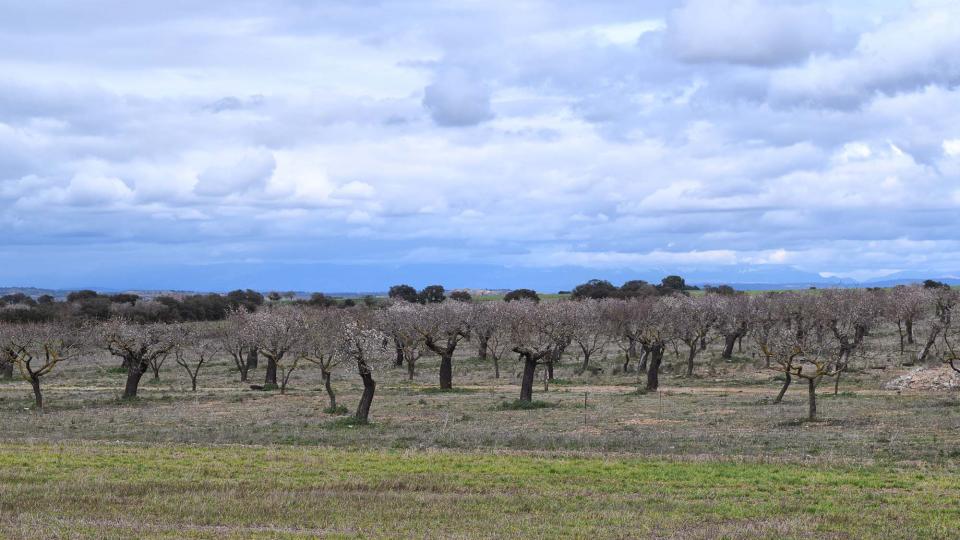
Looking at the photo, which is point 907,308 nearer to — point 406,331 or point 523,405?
point 406,331

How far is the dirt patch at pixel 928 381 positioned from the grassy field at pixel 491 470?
5828 millimetres

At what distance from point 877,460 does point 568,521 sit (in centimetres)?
1402

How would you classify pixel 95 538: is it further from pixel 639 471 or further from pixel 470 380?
pixel 470 380

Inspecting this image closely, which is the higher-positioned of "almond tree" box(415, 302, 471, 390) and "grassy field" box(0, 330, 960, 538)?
"almond tree" box(415, 302, 471, 390)

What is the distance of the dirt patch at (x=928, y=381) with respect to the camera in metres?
60.2

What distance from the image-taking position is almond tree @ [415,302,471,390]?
233 feet

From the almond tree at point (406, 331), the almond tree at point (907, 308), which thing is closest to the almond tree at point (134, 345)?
the almond tree at point (406, 331)

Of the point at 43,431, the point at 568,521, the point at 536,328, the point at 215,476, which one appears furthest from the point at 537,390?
the point at 568,521

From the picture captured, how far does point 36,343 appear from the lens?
72938 millimetres

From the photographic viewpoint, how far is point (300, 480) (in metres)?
24.3

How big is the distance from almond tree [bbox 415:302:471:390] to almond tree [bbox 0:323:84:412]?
25899mm

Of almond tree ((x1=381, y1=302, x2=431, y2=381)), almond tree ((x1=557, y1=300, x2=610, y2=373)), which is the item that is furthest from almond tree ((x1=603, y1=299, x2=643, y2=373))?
almond tree ((x1=381, y1=302, x2=431, y2=381))

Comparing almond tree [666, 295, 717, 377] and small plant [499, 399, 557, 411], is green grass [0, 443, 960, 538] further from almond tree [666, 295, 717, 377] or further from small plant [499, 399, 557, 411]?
almond tree [666, 295, 717, 377]

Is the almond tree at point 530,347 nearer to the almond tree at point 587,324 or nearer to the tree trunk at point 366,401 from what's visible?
the tree trunk at point 366,401
